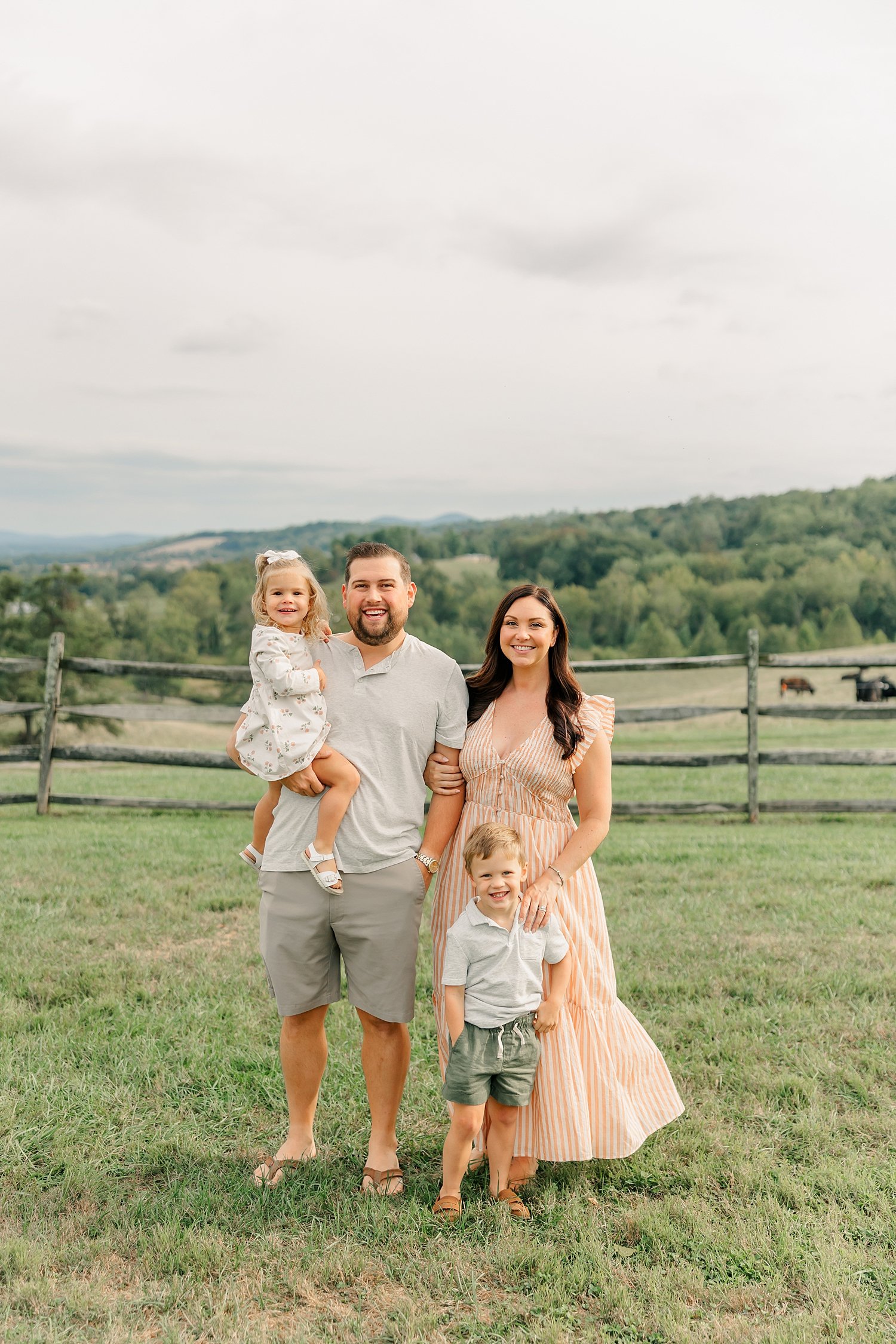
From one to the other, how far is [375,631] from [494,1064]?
4.57 feet

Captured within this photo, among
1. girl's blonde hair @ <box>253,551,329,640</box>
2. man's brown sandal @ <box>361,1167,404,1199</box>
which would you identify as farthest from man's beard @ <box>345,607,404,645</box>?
man's brown sandal @ <box>361,1167,404,1199</box>

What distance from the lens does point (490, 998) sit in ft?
9.96

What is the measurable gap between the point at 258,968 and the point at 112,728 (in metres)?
33.0

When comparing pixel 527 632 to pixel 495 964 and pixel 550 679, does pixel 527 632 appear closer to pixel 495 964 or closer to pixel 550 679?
pixel 550 679

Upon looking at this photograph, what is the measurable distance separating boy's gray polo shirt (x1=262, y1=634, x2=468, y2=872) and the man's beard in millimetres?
100

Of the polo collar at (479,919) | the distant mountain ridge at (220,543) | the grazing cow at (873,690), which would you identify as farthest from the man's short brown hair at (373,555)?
the distant mountain ridge at (220,543)

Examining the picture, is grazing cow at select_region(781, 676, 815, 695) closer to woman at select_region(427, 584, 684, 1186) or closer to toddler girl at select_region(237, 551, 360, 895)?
woman at select_region(427, 584, 684, 1186)

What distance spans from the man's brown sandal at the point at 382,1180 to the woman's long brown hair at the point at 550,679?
1487mm

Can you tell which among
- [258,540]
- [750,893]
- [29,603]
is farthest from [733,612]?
[258,540]

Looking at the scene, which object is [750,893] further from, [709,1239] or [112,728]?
[112,728]

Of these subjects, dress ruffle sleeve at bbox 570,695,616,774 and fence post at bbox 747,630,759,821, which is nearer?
dress ruffle sleeve at bbox 570,695,616,774

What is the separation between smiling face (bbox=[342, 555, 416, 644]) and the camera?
3.13 metres

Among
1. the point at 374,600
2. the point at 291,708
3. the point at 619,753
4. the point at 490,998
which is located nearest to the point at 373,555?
the point at 374,600

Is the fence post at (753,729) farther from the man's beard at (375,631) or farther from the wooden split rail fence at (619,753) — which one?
the man's beard at (375,631)
